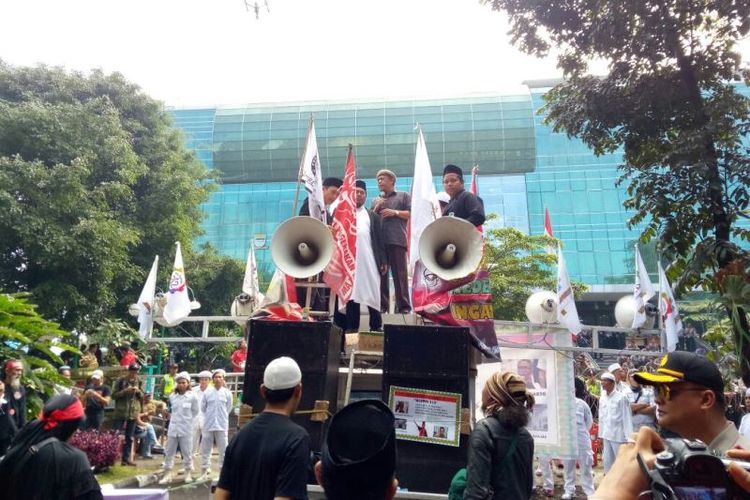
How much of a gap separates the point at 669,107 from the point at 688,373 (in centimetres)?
767

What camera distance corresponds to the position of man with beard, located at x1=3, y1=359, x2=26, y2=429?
23.0 feet

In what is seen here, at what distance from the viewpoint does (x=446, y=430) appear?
15.1 ft

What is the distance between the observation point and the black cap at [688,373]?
6.23 feet

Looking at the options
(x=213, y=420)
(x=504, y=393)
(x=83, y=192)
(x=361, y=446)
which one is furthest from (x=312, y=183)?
(x=83, y=192)

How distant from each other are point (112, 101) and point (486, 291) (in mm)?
18646

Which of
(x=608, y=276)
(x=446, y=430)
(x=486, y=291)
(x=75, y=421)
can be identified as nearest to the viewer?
(x=75, y=421)

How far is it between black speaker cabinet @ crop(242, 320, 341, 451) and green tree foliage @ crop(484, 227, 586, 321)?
62.7 feet

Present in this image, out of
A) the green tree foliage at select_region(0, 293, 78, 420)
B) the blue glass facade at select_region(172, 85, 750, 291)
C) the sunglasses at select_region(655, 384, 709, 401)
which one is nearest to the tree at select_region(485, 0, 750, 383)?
the sunglasses at select_region(655, 384, 709, 401)

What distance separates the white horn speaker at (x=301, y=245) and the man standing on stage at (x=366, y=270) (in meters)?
0.46

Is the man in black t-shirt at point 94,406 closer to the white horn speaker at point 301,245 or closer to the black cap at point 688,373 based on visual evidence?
the white horn speaker at point 301,245

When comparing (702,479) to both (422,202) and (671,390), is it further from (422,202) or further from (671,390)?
(422,202)

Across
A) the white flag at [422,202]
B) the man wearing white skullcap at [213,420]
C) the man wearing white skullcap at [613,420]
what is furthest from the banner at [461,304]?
the man wearing white skullcap at [213,420]

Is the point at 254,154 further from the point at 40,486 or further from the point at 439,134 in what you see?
the point at 40,486

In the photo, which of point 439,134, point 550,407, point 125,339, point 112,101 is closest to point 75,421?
point 550,407
